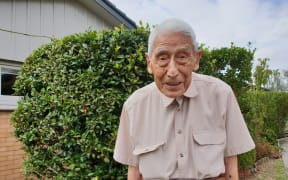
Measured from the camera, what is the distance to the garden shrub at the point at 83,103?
267 centimetres

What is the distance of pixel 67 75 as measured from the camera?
2945 millimetres

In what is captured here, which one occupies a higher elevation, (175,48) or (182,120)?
(175,48)

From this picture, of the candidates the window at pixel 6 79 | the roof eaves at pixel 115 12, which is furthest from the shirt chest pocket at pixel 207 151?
the roof eaves at pixel 115 12

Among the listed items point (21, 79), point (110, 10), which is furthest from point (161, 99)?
point (110, 10)

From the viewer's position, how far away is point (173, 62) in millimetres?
1101

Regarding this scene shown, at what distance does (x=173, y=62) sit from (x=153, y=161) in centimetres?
43

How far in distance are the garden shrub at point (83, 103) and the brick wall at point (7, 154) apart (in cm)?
165

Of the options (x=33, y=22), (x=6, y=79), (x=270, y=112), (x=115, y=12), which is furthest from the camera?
(x=270, y=112)

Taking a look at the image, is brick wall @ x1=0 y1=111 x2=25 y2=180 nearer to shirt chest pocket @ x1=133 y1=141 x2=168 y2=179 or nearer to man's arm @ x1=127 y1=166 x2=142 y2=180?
man's arm @ x1=127 y1=166 x2=142 y2=180

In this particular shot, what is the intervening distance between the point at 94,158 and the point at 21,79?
160 cm

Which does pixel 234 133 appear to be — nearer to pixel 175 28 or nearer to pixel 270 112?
pixel 175 28

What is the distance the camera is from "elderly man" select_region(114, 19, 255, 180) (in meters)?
1.11

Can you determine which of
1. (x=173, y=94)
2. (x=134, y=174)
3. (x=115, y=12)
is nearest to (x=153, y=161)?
(x=134, y=174)

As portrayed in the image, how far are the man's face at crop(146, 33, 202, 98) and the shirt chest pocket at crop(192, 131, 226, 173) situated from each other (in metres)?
0.20
